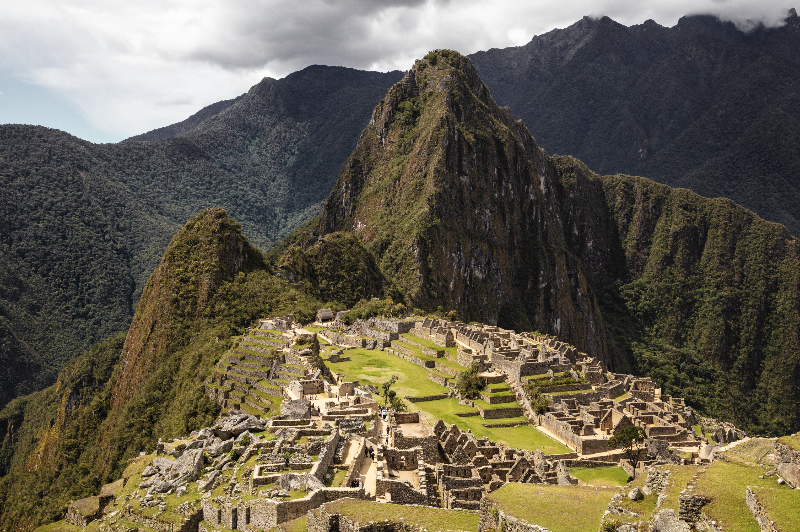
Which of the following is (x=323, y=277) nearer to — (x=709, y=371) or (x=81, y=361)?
(x=81, y=361)

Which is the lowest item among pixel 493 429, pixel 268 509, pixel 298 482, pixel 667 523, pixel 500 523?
pixel 493 429

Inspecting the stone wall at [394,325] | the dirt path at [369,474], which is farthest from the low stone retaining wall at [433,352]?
the dirt path at [369,474]

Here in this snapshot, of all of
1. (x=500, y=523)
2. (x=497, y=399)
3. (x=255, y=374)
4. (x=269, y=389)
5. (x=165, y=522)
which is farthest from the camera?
(x=497, y=399)

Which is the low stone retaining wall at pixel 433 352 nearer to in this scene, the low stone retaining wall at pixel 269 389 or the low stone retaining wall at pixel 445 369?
the low stone retaining wall at pixel 445 369

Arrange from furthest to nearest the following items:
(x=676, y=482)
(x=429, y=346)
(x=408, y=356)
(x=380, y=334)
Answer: (x=380, y=334)
(x=429, y=346)
(x=408, y=356)
(x=676, y=482)

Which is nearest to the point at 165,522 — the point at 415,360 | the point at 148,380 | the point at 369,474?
the point at 369,474

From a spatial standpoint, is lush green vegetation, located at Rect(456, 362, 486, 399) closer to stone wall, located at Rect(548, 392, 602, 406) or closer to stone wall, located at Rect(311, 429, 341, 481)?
stone wall, located at Rect(548, 392, 602, 406)

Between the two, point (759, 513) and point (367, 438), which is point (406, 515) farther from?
point (367, 438)
